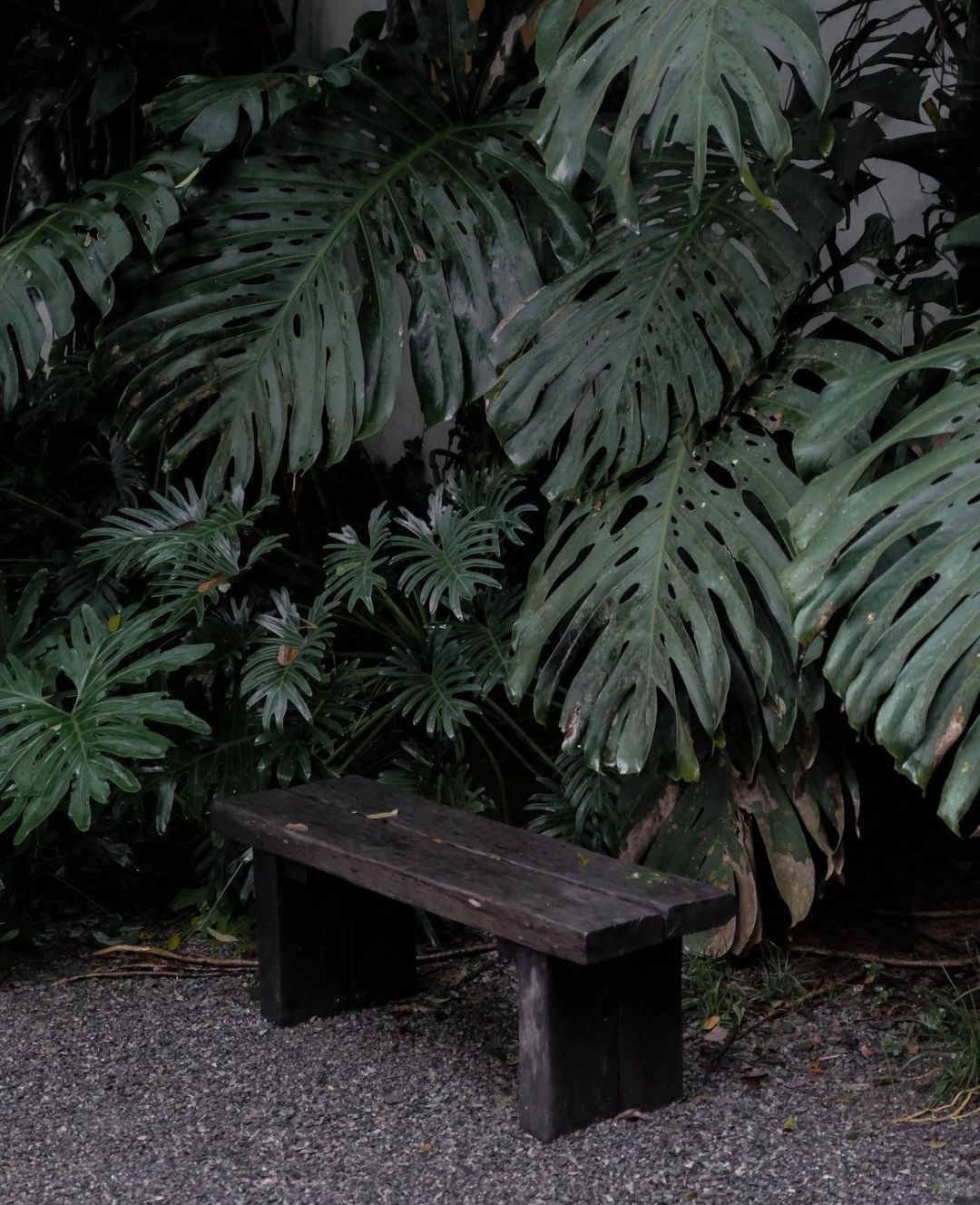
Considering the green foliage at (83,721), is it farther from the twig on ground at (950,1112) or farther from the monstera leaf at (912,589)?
the twig on ground at (950,1112)

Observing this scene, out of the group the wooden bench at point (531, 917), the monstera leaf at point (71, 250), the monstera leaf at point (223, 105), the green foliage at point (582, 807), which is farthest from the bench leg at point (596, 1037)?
the monstera leaf at point (223, 105)

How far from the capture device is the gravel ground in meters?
2.08

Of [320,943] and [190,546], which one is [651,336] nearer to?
[190,546]

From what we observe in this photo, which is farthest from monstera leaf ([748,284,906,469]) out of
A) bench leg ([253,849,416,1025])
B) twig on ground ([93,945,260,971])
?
twig on ground ([93,945,260,971])

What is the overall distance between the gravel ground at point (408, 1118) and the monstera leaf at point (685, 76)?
1.33 meters

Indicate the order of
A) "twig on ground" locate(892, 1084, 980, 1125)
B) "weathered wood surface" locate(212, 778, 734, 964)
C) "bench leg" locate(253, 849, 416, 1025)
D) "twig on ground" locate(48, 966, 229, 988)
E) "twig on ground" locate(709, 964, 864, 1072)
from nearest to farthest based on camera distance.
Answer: "weathered wood surface" locate(212, 778, 734, 964) < "twig on ground" locate(892, 1084, 980, 1125) < "twig on ground" locate(709, 964, 864, 1072) < "bench leg" locate(253, 849, 416, 1025) < "twig on ground" locate(48, 966, 229, 988)

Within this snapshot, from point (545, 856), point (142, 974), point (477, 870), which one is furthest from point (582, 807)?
point (142, 974)

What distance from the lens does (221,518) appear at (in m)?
2.87

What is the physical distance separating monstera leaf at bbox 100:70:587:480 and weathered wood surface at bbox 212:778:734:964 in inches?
24.4

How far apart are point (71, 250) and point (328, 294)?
470 mm

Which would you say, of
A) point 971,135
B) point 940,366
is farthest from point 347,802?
point 971,135

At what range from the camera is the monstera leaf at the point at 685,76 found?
6.42 feet

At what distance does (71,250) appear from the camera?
8.93ft

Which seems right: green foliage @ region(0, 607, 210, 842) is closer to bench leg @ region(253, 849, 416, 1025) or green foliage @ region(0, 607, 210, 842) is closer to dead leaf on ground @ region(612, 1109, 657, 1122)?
bench leg @ region(253, 849, 416, 1025)
